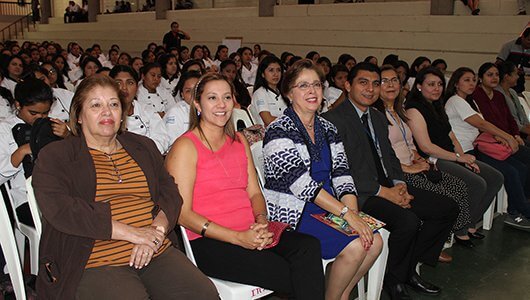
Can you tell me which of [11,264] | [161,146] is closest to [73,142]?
[11,264]

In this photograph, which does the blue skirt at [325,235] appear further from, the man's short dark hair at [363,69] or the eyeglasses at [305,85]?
the man's short dark hair at [363,69]

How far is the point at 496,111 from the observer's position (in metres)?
4.40

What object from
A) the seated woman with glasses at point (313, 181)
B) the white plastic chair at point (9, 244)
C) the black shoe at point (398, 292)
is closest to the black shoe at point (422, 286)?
the black shoe at point (398, 292)

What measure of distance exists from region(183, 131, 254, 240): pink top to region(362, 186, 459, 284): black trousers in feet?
2.69

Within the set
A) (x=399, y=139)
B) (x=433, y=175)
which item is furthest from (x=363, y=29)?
(x=433, y=175)

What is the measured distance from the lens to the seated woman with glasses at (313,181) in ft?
7.86

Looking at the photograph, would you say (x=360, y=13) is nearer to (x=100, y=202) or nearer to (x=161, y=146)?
(x=161, y=146)

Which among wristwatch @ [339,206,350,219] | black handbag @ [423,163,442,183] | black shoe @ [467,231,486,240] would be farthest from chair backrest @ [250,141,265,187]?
black shoe @ [467,231,486,240]

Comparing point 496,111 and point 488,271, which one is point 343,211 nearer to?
point 488,271

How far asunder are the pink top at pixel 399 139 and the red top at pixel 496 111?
4.05 ft

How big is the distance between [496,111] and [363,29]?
5741 millimetres

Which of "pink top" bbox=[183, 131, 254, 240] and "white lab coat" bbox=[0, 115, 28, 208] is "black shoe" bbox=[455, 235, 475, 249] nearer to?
"pink top" bbox=[183, 131, 254, 240]

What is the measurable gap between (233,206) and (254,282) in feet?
1.24

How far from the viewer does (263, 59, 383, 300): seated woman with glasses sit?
2.40m
